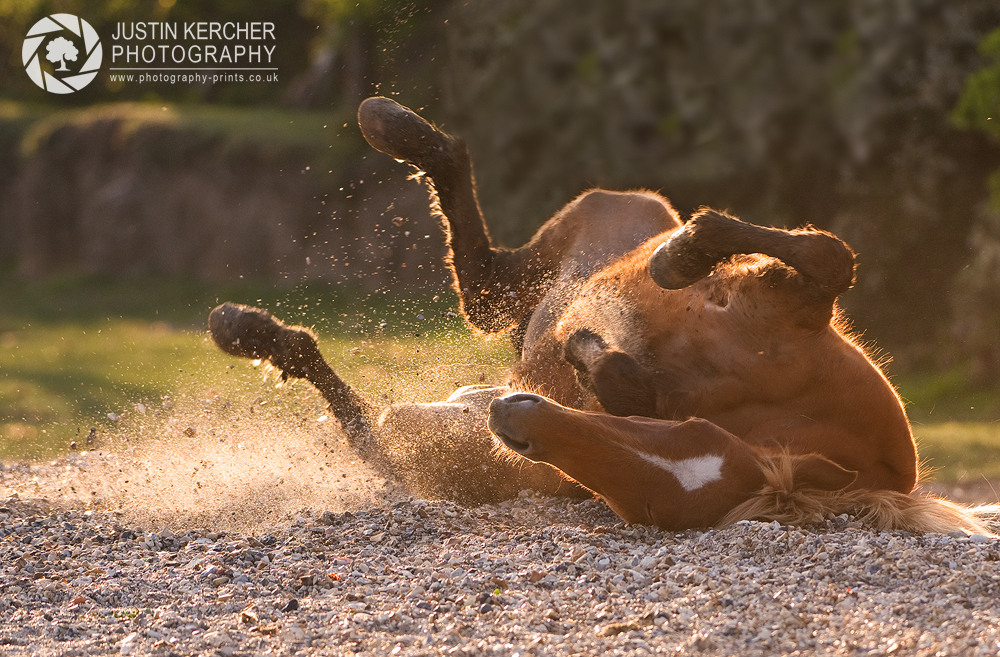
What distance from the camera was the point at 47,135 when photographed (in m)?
16.2

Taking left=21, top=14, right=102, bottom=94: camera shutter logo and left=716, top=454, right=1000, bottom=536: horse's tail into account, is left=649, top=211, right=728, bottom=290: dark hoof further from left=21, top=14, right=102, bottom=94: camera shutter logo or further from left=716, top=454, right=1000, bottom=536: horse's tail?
left=21, top=14, right=102, bottom=94: camera shutter logo

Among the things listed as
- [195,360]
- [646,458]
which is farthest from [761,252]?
[195,360]

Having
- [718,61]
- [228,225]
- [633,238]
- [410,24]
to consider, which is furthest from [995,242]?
[228,225]

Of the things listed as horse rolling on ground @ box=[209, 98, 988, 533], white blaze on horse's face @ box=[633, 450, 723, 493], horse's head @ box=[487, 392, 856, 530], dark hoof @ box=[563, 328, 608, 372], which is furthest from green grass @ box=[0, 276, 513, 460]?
white blaze on horse's face @ box=[633, 450, 723, 493]

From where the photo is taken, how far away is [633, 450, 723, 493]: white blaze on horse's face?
2818mm

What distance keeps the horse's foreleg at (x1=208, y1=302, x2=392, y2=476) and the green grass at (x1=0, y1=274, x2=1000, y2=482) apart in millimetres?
113

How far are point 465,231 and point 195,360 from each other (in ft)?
19.7

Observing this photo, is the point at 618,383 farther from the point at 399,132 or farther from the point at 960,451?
the point at 960,451

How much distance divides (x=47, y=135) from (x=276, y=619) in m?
16.0

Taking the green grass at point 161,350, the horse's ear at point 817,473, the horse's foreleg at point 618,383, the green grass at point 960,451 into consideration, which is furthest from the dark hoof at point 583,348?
the green grass at point 960,451

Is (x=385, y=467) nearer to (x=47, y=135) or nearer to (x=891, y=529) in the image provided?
(x=891, y=529)

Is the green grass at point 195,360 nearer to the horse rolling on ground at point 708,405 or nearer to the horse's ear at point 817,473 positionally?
the horse rolling on ground at point 708,405

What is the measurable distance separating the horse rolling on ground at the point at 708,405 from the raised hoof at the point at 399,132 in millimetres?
1075

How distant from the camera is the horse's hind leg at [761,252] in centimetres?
290
